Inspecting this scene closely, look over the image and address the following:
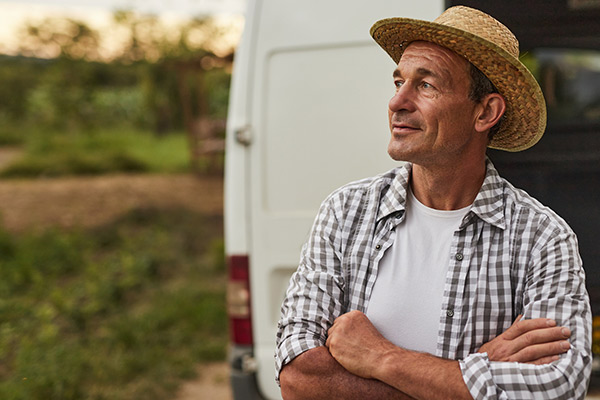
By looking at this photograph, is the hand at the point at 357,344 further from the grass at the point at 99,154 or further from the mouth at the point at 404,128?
the grass at the point at 99,154

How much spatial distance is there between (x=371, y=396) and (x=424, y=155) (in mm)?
488

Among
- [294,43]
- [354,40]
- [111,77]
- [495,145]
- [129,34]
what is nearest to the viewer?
[495,145]

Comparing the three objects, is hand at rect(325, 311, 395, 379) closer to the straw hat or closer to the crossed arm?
the crossed arm

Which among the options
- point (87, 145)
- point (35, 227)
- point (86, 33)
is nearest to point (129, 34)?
point (86, 33)

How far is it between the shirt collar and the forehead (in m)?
0.23

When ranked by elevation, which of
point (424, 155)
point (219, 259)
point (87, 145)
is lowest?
point (219, 259)

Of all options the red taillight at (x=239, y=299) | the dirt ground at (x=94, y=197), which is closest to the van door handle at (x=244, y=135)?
the red taillight at (x=239, y=299)

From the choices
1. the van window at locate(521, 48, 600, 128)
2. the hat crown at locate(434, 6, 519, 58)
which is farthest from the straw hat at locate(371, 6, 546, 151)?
the van window at locate(521, 48, 600, 128)

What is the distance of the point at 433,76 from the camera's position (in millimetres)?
1374

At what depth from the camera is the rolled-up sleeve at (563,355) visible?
132cm

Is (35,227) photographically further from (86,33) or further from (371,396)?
(371,396)

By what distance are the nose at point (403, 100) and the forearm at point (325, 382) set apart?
518 mm

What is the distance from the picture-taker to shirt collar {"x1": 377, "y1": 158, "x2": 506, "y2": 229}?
145 centimetres

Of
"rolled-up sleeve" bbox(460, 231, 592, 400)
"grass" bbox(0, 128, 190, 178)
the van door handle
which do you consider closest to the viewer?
"rolled-up sleeve" bbox(460, 231, 592, 400)
